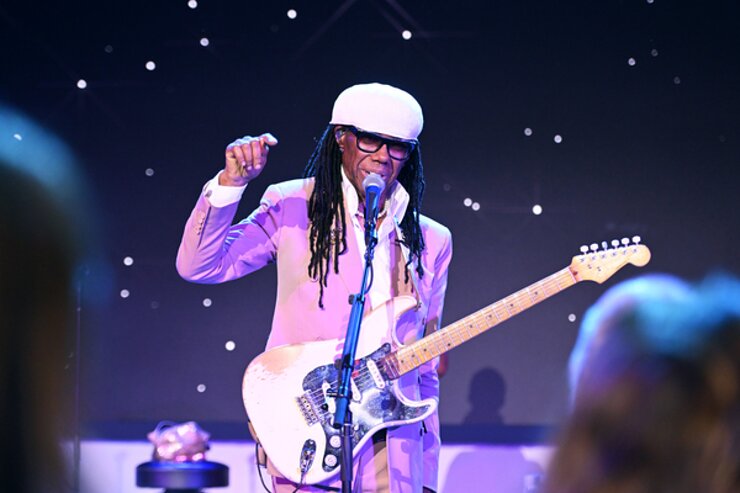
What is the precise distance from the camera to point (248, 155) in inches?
107

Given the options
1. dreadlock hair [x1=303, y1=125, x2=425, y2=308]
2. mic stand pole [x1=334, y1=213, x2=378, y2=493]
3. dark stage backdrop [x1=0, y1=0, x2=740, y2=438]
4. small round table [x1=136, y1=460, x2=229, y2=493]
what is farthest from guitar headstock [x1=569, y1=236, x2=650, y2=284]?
small round table [x1=136, y1=460, x2=229, y2=493]

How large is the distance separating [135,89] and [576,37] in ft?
7.48

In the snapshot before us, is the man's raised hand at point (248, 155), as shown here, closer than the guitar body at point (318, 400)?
Yes

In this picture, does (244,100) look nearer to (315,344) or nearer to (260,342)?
(260,342)

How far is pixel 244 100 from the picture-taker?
17.5 feet

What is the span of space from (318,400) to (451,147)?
257 cm

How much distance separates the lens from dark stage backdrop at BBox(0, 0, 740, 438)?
206 inches

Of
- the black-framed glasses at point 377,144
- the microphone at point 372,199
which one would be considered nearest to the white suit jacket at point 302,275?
the black-framed glasses at point 377,144

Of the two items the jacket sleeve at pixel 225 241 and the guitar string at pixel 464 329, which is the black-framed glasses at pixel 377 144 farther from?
the guitar string at pixel 464 329

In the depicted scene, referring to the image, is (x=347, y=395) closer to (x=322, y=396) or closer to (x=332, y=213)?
(x=322, y=396)

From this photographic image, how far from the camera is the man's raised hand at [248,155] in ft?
8.88

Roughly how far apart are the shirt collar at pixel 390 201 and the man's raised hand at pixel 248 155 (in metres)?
0.44

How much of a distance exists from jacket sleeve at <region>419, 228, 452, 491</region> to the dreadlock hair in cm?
Answer: 12

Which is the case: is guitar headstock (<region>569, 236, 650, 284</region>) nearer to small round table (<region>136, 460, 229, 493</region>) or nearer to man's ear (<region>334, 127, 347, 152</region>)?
man's ear (<region>334, 127, 347, 152</region>)
